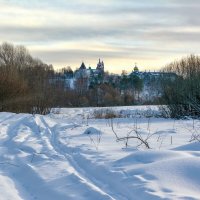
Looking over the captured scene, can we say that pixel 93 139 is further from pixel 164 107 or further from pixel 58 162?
pixel 164 107

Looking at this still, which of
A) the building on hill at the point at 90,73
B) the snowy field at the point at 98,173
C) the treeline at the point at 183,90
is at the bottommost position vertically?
the snowy field at the point at 98,173

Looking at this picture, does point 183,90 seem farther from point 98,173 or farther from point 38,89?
point 38,89

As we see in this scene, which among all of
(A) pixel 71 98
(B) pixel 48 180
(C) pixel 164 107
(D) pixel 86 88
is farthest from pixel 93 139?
(D) pixel 86 88

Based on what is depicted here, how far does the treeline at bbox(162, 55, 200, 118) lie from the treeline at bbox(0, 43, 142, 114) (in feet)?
46.7

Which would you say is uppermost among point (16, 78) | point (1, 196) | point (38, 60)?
point (38, 60)

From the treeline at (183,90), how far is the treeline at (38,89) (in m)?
14.2

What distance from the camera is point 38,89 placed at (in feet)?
143

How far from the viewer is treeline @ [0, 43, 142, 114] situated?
121 ft

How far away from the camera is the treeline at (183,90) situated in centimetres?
2492

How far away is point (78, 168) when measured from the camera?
26.0 ft

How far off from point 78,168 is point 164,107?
19736mm

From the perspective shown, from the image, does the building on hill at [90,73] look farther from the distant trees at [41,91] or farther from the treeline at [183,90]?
the treeline at [183,90]

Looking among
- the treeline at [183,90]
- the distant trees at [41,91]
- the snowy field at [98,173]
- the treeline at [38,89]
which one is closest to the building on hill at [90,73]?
the treeline at [38,89]

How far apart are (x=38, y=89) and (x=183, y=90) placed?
69.5 feet
